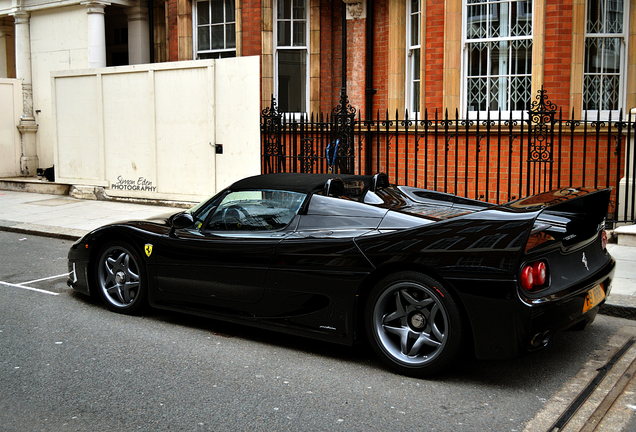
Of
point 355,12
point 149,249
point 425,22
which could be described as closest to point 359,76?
point 355,12

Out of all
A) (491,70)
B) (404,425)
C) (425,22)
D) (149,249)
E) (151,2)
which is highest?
(151,2)

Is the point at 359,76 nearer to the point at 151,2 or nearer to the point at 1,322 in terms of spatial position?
the point at 151,2

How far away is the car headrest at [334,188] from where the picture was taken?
5766mm

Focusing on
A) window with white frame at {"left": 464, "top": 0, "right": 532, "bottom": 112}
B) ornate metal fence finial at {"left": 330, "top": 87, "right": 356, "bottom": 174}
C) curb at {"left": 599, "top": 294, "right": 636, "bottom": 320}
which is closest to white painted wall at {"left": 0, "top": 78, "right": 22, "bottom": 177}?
ornate metal fence finial at {"left": 330, "top": 87, "right": 356, "bottom": 174}

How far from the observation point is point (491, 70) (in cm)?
1215

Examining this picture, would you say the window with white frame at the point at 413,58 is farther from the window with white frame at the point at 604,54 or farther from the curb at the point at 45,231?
the curb at the point at 45,231

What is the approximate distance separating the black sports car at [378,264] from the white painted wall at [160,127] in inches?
247

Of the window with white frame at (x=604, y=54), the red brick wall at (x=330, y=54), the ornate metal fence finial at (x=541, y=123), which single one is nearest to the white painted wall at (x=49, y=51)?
the red brick wall at (x=330, y=54)

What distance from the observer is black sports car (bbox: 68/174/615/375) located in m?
4.62

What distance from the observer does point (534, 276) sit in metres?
4.64

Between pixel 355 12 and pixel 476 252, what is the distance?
34.7 feet

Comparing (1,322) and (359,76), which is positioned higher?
(359,76)

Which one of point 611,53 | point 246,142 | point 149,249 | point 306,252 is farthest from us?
point 246,142

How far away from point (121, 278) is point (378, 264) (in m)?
2.71
